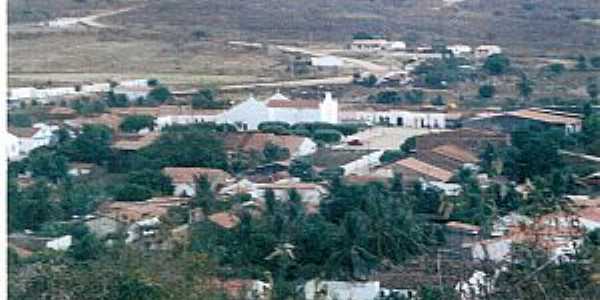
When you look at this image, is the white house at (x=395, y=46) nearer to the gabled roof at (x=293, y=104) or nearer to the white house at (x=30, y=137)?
the gabled roof at (x=293, y=104)

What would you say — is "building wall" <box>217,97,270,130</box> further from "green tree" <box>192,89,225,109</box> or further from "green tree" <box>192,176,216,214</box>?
"green tree" <box>192,176,216,214</box>

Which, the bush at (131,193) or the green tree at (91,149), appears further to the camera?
the green tree at (91,149)

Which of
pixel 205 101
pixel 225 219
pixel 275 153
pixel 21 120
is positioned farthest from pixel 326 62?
pixel 225 219

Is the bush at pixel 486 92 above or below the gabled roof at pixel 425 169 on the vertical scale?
above

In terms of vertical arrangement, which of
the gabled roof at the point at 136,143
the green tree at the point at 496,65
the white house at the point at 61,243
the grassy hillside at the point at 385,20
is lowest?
the white house at the point at 61,243

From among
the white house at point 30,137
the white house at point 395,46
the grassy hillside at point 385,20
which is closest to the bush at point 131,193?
the white house at point 30,137

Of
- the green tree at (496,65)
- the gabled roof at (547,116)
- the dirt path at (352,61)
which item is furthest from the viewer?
the dirt path at (352,61)
